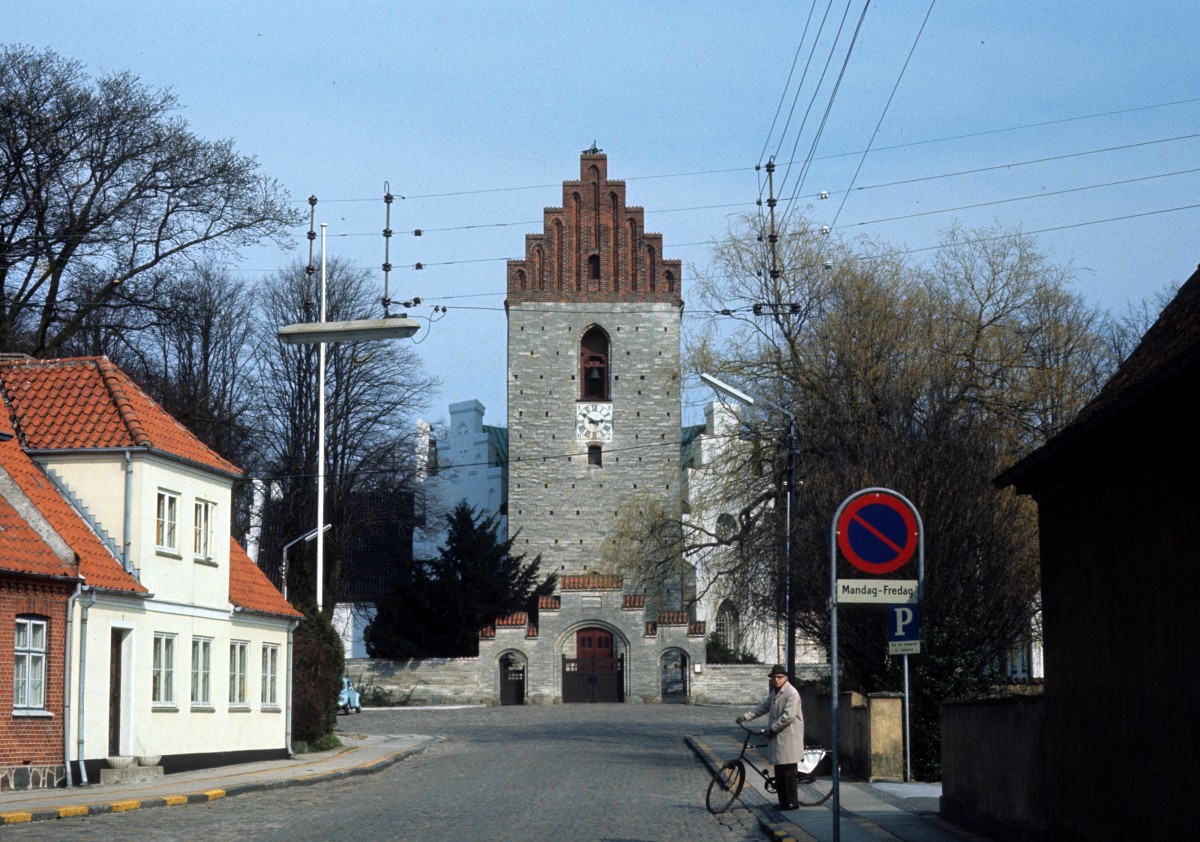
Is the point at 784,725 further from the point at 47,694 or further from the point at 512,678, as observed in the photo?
the point at 512,678

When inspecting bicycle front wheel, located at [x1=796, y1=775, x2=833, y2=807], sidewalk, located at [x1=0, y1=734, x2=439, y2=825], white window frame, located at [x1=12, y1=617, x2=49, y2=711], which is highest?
white window frame, located at [x1=12, y1=617, x2=49, y2=711]

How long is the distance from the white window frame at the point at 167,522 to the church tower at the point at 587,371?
4053 cm

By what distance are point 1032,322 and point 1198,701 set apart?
30333 mm

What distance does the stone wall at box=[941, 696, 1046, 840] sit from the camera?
1384 centimetres

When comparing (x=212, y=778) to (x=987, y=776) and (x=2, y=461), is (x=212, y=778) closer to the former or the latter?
(x=2, y=461)

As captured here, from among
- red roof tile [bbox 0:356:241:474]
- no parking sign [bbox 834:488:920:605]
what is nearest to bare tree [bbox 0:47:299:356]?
red roof tile [bbox 0:356:241:474]

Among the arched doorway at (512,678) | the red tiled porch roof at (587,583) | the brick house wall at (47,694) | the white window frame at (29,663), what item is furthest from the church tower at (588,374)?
the white window frame at (29,663)

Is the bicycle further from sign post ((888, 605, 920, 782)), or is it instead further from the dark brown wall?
the dark brown wall

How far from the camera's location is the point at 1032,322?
1535 inches

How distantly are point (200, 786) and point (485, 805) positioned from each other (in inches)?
248

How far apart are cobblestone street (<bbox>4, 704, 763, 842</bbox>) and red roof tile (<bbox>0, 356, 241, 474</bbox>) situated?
685 centimetres

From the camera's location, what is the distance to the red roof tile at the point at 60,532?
23.7m

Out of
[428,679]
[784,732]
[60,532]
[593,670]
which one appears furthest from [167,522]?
[593,670]

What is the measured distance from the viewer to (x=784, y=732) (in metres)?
18.2
